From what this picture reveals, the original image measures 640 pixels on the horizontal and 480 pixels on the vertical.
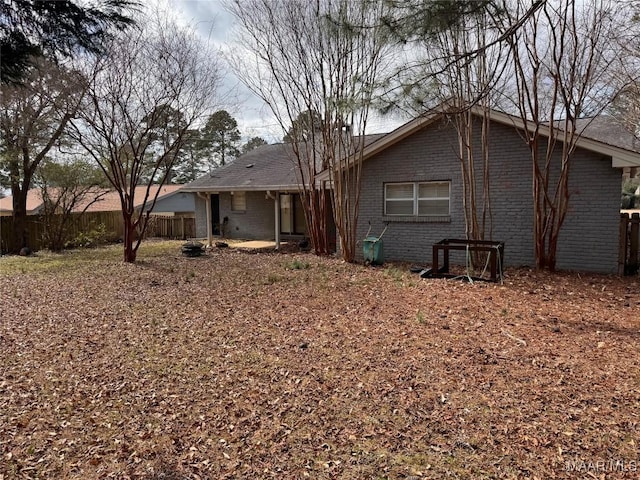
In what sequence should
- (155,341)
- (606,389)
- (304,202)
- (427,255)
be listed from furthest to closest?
(304,202) < (427,255) < (155,341) < (606,389)

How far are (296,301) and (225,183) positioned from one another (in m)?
10.3

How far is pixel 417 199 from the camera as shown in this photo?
10.7 metres

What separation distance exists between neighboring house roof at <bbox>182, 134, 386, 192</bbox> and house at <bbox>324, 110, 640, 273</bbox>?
293 cm

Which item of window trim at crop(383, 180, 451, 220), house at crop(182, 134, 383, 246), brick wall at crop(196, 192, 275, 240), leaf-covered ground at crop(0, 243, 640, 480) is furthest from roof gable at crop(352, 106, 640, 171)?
brick wall at crop(196, 192, 275, 240)

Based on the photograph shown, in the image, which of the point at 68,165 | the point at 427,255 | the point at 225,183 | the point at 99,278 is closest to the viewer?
the point at 99,278

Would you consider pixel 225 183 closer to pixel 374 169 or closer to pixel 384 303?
pixel 374 169

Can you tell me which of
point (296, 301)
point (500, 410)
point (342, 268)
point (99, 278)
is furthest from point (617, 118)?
point (99, 278)

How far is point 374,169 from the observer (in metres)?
11.1

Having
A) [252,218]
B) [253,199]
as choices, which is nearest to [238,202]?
[253,199]

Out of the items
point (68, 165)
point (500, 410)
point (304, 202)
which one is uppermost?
point (68, 165)

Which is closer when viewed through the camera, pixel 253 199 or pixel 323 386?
pixel 323 386

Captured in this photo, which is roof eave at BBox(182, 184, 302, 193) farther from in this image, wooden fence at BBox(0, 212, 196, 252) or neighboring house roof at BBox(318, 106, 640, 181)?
wooden fence at BBox(0, 212, 196, 252)

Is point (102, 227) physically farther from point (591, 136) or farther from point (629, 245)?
point (629, 245)

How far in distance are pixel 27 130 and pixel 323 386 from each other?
1301 cm
